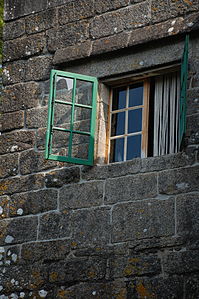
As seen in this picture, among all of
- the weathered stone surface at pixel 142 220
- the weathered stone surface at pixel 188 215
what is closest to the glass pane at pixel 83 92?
the weathered stone surface at pixel 142 220

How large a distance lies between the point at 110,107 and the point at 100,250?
4.98 feet

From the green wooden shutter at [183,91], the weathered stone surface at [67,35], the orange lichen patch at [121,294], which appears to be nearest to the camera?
the orange lichen patch at [121,294]

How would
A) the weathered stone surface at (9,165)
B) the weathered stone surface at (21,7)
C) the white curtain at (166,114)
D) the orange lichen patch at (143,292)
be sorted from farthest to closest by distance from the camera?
the weathered stone surface at (21,7) → the weathered stone surface at (9,165) → the white curtain at (166,114) → the orange lichen patch at (143,292)

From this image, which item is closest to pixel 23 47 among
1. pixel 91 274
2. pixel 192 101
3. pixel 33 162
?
pixel 33 162

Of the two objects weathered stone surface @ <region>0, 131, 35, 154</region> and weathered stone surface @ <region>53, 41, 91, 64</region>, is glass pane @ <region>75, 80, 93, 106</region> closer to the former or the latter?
weathered stone surface @ <region>53, 41, 91, 64</region>

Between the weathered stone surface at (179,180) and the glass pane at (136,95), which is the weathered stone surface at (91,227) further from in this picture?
the glass pane at (136,95)

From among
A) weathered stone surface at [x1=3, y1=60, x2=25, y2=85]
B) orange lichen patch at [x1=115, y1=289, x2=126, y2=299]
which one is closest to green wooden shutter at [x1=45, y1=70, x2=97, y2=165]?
weathered stone surface at [x1=3, y1=60, x2=25, y2=85]

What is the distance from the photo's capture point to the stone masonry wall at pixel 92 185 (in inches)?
284

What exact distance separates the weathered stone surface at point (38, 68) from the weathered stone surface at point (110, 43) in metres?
0.56

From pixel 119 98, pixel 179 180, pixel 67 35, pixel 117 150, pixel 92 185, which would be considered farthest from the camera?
pixel 67 35

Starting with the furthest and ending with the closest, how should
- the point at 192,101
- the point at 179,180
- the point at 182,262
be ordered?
1. the point at 192,101
2. the point at 179,180
3. the point at 182,262

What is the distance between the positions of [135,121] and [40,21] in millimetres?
1671

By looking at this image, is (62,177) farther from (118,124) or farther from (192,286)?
(192,286)

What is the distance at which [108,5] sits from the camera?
8.36m
